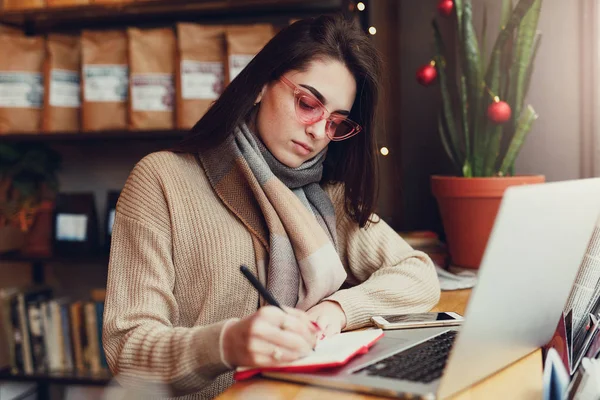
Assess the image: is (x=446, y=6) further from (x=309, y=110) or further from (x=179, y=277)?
(x=179, y=277)

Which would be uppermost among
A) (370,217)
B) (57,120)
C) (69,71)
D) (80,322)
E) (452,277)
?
(69,71)

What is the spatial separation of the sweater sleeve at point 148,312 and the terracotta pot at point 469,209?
814 mm

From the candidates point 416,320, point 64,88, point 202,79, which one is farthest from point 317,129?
point 64,88

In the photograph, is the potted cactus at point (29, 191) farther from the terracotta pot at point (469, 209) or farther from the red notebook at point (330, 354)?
the red notebook at point (330, 354)

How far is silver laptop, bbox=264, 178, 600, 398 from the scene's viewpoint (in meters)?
0.63

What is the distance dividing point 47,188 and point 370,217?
161 cm

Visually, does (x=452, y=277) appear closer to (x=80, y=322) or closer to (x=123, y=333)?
(x=123, y=333)

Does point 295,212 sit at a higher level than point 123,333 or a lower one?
higher

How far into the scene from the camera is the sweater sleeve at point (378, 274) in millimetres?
1144

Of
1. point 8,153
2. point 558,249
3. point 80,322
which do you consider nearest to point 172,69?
point 8,153

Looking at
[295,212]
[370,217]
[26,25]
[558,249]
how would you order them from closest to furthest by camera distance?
[558,249] < [295,212] < [370,217] < [26,25]

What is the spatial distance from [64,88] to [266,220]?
135cm

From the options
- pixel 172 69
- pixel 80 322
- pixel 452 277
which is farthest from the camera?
pixel 80 322

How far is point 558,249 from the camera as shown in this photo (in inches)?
30.3
